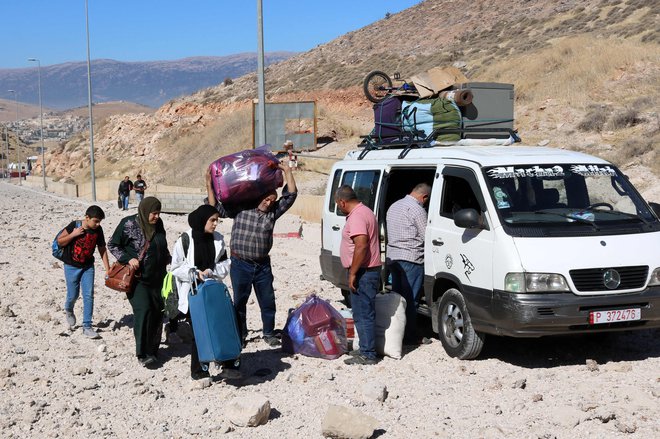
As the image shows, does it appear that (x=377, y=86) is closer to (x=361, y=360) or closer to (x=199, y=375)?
(x=361, y=360)

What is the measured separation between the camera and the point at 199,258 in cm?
720

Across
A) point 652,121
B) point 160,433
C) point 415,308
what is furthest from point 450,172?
point 652,121

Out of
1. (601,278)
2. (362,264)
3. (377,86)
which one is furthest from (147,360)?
(377,86)

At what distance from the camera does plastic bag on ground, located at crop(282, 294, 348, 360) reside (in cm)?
818

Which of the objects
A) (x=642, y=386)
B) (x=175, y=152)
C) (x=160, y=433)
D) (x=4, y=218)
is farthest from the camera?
(x=175, y=152)

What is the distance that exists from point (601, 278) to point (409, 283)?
2.09 meters

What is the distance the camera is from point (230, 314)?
702 centimetres

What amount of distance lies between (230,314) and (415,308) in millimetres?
2366

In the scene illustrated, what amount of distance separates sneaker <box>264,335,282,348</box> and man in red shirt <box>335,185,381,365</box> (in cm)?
93

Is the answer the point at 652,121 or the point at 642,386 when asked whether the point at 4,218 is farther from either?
the point at 642,386

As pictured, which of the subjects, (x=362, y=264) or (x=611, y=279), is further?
(x=362, y=264)

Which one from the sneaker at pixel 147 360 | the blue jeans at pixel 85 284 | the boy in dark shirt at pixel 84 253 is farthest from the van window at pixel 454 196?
the blue jeans at pixel 85 284

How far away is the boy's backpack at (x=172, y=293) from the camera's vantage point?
727 cm

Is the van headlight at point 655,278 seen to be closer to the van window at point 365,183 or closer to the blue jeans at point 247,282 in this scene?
the van window at point 365,183
